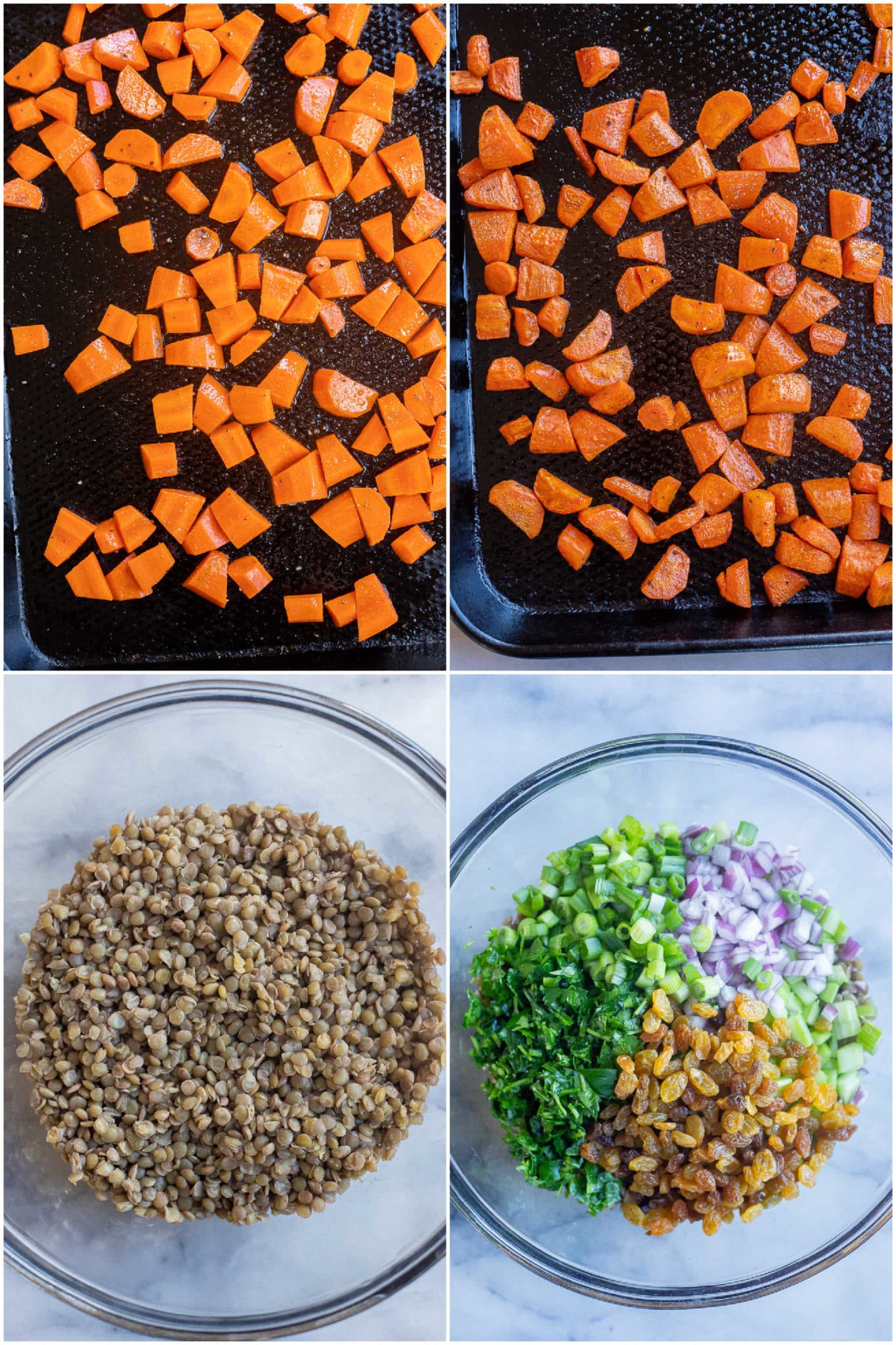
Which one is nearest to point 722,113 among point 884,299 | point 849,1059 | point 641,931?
point 884,299

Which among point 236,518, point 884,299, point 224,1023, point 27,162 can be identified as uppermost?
point 27,162

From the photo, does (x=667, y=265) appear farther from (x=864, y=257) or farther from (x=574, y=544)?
(x=574, y=544)

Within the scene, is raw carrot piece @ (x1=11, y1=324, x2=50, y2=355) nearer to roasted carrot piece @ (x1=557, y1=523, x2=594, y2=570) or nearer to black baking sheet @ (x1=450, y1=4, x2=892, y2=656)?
black baking sheet @ (x1=450, y1=4, x2=892, y2=656)

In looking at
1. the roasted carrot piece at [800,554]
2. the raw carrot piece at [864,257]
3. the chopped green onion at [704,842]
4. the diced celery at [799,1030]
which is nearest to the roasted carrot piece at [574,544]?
the roasted carrot piece at [800,554]

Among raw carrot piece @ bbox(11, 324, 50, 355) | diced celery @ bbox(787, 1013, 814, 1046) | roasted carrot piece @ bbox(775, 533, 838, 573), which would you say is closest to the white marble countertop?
roasted carrot piece @ bbox(775, 533, 838, 573)

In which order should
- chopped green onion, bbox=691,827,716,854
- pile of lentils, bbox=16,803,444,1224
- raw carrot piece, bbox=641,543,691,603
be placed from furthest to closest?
1. raw carrot piece, bbox=641,543,691,603
2. chopped green onion, bbox=691,827,716,854
3. pile of lentils, bbox=16,803,444,1224
